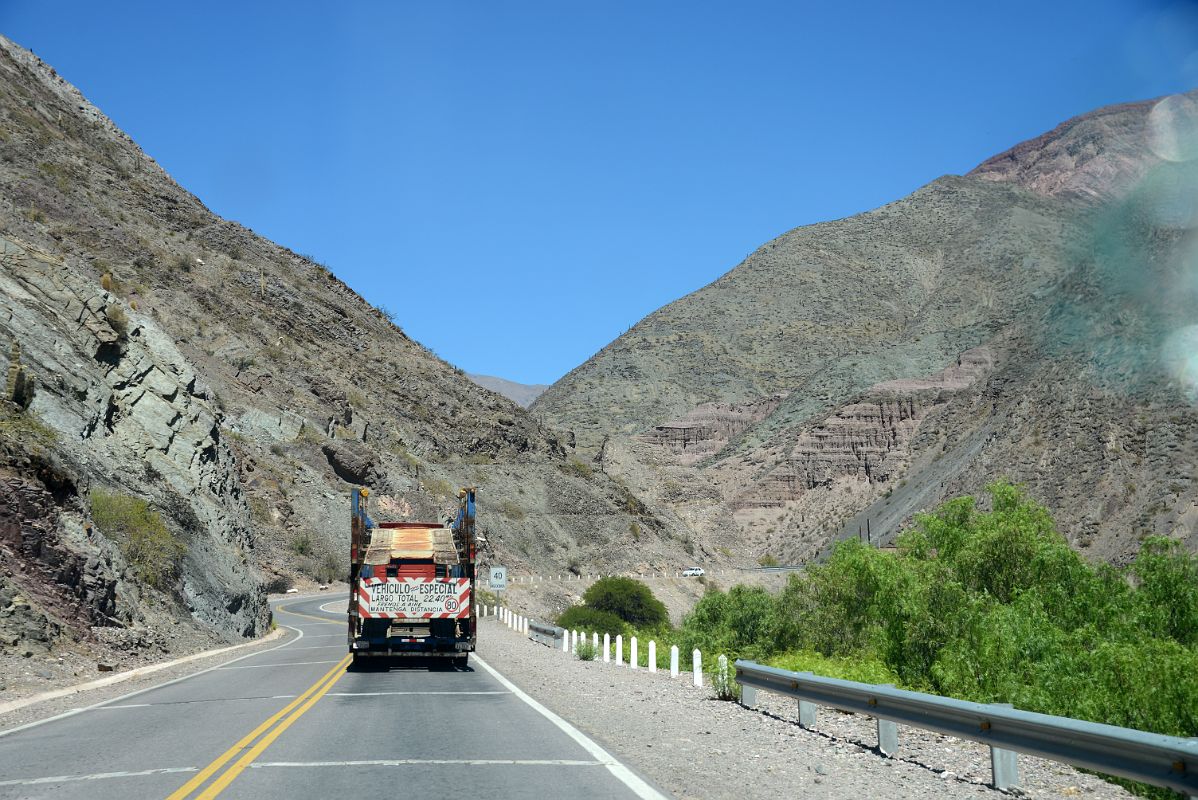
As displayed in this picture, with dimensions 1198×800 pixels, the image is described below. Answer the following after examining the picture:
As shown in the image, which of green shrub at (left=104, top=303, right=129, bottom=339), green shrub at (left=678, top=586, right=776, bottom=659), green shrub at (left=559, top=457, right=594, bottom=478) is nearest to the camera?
green shrub at (left=104, top=303, right=129, bottom=339)

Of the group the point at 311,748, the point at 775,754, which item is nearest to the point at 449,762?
the point at 311,748

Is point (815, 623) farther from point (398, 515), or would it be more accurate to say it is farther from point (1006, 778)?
point (398, 515)

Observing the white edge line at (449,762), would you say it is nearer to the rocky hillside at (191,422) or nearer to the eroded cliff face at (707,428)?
the rocky hillside at (191,422)

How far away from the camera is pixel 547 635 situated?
3262cm

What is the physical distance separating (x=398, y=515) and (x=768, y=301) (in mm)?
135914

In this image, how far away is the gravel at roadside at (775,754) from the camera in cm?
862

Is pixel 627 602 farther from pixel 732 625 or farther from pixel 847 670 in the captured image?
pixel 847 670

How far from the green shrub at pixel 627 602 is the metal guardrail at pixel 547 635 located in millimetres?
29605

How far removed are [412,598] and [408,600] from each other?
0.29 ft

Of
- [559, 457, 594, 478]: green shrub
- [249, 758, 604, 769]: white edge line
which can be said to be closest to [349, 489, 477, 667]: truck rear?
[249, 758, 604, 769]: white edge line

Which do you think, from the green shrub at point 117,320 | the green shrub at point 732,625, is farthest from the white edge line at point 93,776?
the green shrub at point 117,320

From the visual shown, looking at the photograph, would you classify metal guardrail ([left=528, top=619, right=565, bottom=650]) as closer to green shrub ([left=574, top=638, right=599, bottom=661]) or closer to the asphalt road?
green shrub ([left=574, top=638, right=599, bottom=661])

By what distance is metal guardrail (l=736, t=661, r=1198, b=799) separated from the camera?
20.4 feet

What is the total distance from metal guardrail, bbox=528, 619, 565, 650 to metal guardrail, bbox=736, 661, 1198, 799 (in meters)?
19.0
